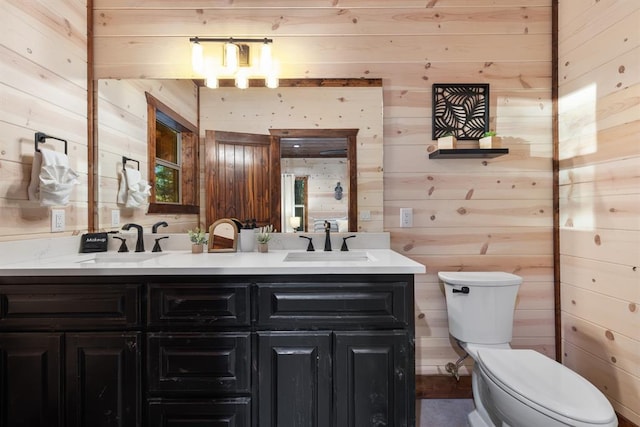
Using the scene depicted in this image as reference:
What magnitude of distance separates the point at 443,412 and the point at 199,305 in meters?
1.53

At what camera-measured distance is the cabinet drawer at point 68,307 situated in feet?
4.20

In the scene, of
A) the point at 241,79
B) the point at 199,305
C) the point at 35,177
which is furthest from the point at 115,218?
the point at 241,79

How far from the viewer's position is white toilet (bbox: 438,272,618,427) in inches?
44.6

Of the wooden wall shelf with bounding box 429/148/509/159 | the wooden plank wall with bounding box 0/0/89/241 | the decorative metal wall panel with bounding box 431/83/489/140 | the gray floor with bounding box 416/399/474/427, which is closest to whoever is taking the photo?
the wooden plank wall with bounding box 0/0/89/241

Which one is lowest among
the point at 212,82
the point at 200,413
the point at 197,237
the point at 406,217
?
the point at 200,413

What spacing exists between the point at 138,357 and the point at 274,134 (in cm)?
133

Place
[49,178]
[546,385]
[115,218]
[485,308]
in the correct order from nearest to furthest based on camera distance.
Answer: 1. [546,385]
2. [49,178]
3. [485,308]
4. [115,218]

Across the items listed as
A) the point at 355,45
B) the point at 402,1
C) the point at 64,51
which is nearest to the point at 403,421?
the point at 355,45

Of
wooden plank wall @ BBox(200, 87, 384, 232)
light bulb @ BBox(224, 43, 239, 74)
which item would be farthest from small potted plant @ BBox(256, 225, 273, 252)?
light bulb @ BBox(224, 43, 239, 74)

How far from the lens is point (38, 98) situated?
1567 mm

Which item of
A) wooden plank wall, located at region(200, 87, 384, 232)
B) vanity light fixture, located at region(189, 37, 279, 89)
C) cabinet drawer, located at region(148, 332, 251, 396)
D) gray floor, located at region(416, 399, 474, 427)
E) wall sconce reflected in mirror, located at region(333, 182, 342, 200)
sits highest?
vanity light fixture, located at region(189, 37, 279, 89)

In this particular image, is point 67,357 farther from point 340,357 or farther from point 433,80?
point 433,80

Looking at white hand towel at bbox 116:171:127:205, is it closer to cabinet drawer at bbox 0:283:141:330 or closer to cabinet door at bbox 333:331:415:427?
cabinet drawer at bbox 0:283:141:330

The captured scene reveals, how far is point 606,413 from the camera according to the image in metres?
1.09
